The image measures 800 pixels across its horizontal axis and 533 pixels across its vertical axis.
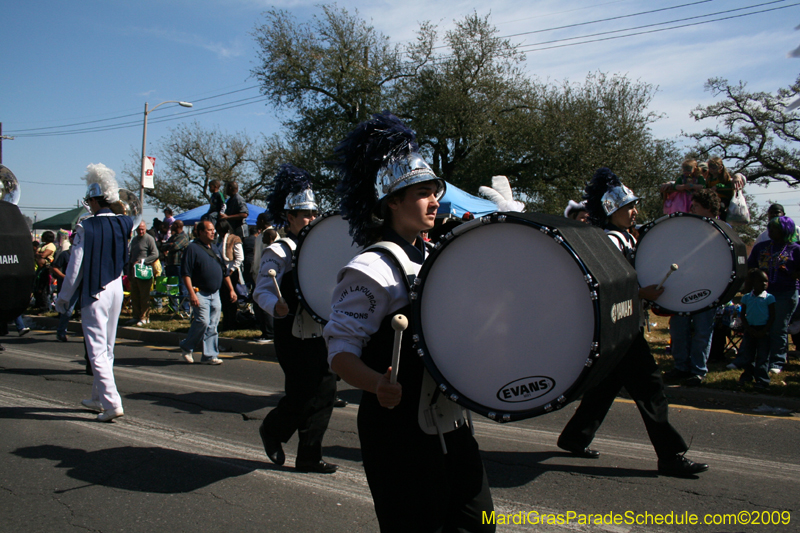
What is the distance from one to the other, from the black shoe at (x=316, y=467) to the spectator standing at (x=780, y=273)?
5.34 m

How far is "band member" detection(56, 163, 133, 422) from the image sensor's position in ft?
17.9

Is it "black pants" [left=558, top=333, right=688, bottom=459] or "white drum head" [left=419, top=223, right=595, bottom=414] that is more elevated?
"white drum head" [left=419, top=223, right=595, bottom=414]

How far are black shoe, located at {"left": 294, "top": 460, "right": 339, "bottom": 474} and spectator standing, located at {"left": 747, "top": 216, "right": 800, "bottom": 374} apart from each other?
17.5 ft

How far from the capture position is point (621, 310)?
1.96 m

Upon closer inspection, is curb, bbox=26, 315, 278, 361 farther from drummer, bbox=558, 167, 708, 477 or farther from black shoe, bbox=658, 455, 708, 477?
black shoe, bbox=658, 455, 708, 477

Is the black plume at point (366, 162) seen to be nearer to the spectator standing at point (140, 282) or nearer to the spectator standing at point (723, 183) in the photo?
the spectator standing at point (723, 183)

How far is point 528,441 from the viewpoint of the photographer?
507 centimetres

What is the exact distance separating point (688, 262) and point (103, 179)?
529cm

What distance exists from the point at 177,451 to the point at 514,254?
385cm

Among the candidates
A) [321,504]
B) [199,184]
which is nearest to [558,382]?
[321,504]

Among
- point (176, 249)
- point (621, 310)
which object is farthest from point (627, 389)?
point (176, 249)

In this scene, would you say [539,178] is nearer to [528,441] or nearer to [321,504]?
[528,441]

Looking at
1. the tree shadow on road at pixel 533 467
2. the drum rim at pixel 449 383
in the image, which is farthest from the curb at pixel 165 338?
the drum rim at pixel 449 383

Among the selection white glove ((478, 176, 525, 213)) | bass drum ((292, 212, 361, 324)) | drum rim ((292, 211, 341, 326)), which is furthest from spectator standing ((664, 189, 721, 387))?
drum rim ((292, 211, 341, 326))
